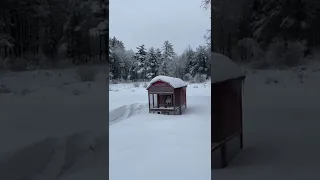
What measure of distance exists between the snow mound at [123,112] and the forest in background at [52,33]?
355 centimetres

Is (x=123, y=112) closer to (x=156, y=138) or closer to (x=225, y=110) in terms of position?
(x=156, y=138)

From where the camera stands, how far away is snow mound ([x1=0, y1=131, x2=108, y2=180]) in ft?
6.03

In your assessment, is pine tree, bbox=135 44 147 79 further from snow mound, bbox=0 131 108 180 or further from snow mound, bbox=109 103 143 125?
snow mound, bbox=0 131 108 180

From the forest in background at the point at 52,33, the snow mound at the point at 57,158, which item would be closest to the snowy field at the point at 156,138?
A: the snow mound at the point at 57,158

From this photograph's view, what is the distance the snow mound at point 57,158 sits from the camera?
1838mm

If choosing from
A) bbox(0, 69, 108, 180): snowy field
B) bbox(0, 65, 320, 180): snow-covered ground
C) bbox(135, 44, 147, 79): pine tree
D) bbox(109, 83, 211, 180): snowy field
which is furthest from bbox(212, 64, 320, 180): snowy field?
bbox(135, 44, 147, 79): pine tree

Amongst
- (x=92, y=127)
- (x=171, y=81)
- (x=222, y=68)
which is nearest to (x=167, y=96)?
(x=171, y=81)

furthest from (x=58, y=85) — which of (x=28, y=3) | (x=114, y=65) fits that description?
(x=114, y=65)

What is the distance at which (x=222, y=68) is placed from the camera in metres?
1.95

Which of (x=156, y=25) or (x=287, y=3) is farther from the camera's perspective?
(x=156, y=25)

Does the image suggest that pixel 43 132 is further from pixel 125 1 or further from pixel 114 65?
pixel 114 65

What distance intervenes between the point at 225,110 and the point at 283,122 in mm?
351

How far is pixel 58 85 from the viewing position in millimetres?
1979

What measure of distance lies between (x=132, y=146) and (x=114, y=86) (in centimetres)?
219
